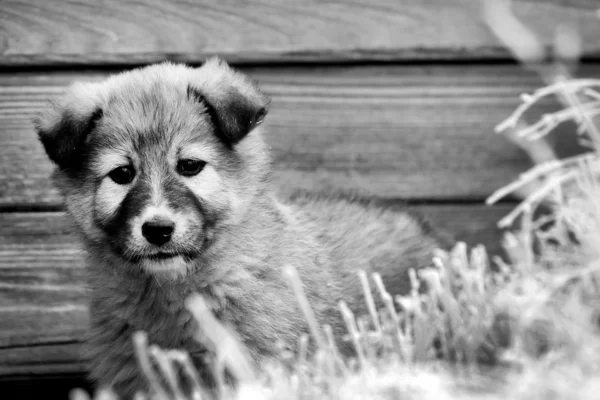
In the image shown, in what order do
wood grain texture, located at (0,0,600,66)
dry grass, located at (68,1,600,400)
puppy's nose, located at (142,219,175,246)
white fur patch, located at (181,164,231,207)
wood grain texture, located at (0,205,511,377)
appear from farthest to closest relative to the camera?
wood grain texture, located at (0,205,511,377) < wood grain texture, located at (0,0,600,66) < white fur patch, located at (181,164,231,207) < puppy's nose, located at (142,219,175,246) < dry grass, located at (68,1,600,400)

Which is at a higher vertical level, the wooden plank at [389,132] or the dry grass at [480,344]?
the wooden plank at [389,132]

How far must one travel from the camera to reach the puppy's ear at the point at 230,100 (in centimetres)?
338

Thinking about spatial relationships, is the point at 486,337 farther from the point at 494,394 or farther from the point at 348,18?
the point at 348,18

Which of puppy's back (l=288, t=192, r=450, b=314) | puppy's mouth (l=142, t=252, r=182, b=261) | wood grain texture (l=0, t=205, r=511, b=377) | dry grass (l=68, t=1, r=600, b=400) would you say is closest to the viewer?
dry grass (l=68, t=1, r=600, b=400)

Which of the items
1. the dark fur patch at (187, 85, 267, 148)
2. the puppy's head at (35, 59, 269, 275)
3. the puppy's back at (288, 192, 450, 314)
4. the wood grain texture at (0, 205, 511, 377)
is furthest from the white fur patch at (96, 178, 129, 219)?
the wood grain texture at (0, 205, 511, 377)

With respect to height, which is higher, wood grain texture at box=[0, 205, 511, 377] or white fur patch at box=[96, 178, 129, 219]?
white fur patch at box=[96, 178, 129, 219]

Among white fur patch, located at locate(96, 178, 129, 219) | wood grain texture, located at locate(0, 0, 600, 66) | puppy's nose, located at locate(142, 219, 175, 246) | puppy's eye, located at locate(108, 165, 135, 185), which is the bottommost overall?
puppy's nose, located at locate(142, 219, 175, 246)

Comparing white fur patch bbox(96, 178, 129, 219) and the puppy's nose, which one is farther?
white fur patch bbox(96, 178, 129, 219)

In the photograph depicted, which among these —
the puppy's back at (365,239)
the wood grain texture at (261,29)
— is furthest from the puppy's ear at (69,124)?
the puppy's back at (365,239)

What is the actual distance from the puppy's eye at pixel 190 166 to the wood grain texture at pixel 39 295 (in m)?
1.36

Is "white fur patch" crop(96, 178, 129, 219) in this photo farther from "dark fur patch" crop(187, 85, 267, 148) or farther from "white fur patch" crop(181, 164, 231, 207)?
"dark fur patch" crop(187, 85, 267, 148)

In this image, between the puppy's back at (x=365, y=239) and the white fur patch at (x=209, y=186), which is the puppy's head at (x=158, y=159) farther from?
the puppy's back at (x=365, y=239)

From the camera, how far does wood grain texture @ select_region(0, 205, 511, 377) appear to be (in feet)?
14.6

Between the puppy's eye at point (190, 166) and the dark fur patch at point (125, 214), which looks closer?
the dark fur patch at point (125, 214)
